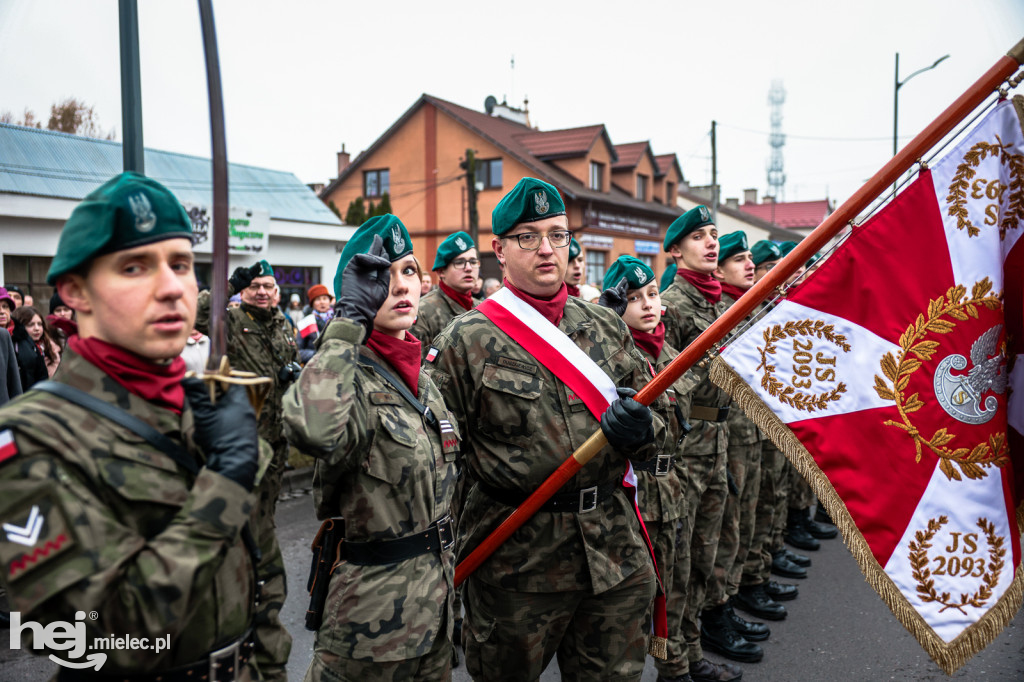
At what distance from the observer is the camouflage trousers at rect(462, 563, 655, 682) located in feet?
8.86

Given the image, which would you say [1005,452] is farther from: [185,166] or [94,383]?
[185,166]

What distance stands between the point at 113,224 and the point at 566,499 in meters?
1.88

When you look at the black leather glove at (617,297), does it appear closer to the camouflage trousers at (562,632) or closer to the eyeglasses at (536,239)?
the eyeglasses at (536,239)

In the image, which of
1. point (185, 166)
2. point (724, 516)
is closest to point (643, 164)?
point (185, 166)

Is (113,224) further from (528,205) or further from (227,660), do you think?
(528,205)

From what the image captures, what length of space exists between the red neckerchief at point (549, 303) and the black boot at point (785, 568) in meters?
3.53

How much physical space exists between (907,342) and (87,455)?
256cm

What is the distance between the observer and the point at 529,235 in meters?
2.96

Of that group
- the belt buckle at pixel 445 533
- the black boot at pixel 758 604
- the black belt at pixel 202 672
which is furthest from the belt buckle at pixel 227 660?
the black boot at pixel 758 604

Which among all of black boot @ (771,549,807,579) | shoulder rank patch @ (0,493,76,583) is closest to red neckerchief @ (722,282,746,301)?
black boot @ (771,549,807,579)

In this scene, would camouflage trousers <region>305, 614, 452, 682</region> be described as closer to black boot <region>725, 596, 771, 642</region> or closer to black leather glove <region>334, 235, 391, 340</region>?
black leather glove <region>334, 235, 391, 340</region>

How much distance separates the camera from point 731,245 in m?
5.00

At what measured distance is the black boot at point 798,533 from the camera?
6.09 meters

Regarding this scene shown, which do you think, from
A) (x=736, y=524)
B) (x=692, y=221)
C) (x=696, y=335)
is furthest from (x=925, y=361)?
(x=692, y=221)
